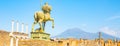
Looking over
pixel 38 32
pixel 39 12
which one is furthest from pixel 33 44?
pixel 39 12

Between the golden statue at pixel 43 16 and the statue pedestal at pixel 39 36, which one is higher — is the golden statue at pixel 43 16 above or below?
above

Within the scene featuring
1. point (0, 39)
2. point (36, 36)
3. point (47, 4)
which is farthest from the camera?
point (47, 4)

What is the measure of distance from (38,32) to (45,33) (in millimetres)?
555

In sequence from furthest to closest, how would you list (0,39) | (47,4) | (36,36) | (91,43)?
1. (91,43)
2. (47,4)
3. (36,36)
4. (0,39)

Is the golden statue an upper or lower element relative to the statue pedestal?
upper

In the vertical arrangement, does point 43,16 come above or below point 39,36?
above

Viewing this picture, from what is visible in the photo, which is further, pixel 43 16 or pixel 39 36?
pixel 43 16

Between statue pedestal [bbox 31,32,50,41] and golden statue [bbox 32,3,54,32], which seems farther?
golden statue [bbox 32,3,54,32]

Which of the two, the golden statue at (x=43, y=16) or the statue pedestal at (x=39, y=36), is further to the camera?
the golden statue at (x=43, y=16)

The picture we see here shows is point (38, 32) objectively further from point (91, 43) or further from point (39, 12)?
point (91, 43)

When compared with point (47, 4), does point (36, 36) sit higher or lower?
lower

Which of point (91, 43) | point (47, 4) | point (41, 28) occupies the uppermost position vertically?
point (47, 4)

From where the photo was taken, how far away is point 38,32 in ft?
60.8

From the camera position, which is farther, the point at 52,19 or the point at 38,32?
the point at 52,19
